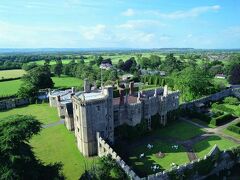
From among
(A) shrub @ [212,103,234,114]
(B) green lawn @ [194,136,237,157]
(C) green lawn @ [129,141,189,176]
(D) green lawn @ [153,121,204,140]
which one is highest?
(A) shrub @ [212,103,234,114]

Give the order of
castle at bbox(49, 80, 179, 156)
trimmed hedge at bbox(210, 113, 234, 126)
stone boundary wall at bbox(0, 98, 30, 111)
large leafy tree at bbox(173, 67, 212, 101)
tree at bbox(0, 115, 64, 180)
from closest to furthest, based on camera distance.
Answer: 1. tree at bbox(0, 115, 64, 180)
2. castle at bbox(49, 80, 179, 156)
3. trimmed hedge at bbox(210, 113, 234, 126)
4. large leafy tree at bbox(173, 67, 212, 101)
5. stone boundary wall at bbox(0, 98, 30, 111)

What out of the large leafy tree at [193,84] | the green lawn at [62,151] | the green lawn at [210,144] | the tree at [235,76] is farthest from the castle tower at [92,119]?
the tree at [235,76]

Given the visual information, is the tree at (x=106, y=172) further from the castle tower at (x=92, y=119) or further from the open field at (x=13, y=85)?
the open field at (x=13, y=85)

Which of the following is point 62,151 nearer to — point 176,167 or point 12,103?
point 176,167

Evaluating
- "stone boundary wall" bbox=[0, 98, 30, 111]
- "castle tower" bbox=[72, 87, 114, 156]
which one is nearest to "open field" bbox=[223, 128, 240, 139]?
"castle tower" bbox=[72, 87, 114, 156]

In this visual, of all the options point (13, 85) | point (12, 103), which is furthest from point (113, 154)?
point (13, 85)

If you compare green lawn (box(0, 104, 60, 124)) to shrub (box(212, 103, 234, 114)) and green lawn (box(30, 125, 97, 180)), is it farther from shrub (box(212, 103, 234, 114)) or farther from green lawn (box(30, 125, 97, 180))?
shrub (box(212, 103, 234, 114))
